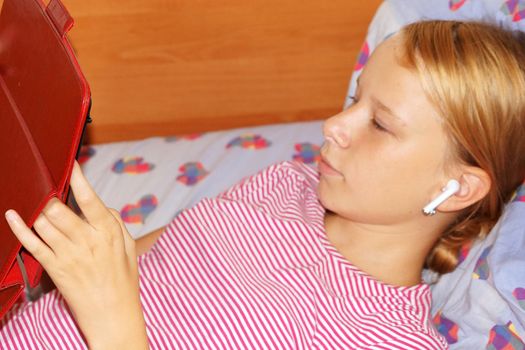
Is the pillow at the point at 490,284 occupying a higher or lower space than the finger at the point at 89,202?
lower

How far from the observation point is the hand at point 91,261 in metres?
0.74

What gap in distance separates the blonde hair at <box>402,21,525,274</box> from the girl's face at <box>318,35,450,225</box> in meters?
0.02

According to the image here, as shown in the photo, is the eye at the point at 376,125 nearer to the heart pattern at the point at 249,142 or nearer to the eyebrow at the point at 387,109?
the eyebrow at the point at 387,109

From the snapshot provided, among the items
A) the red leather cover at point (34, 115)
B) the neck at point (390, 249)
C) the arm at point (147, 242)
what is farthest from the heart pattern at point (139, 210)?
the red leather cover at point (34, 115)

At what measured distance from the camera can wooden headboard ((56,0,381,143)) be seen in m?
1.38

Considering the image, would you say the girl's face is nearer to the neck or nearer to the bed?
the neck

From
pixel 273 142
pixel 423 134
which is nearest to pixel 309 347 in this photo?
pixel 423 134

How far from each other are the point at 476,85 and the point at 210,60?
24.0 inches

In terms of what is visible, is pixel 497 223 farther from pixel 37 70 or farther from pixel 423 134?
pixel 37 70

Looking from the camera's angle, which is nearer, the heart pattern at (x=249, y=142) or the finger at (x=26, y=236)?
the finger at (x=26, y=236)

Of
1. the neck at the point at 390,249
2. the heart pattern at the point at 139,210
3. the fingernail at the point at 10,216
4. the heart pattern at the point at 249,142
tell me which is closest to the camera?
the fingernail at the point at 10,216

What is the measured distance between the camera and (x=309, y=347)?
985 mm

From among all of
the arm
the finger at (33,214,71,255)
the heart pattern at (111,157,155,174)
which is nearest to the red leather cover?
the finger at (33,214,71,255)

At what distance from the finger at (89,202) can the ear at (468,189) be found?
473mm
